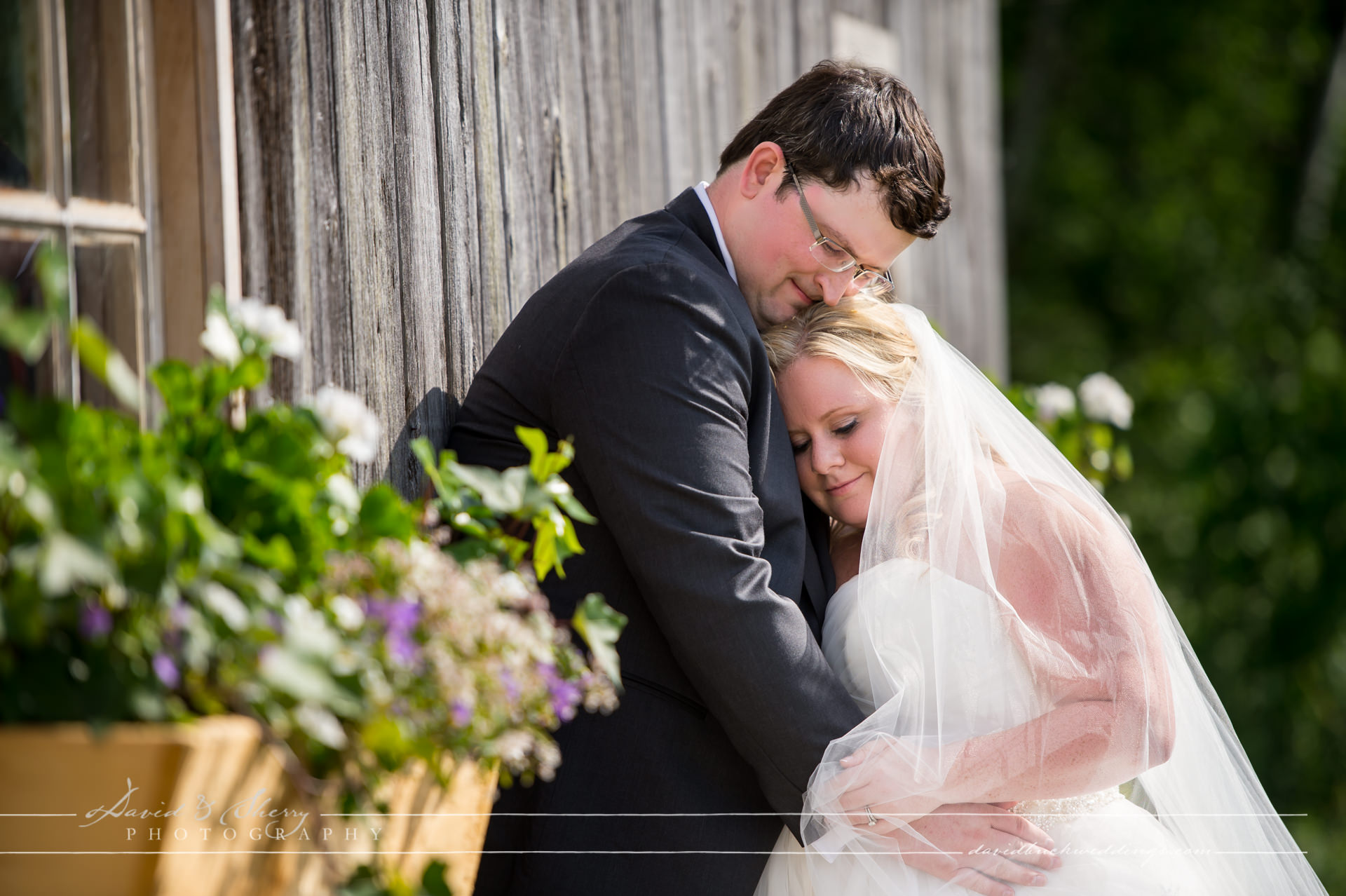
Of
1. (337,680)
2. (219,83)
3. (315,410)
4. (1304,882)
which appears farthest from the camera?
(1304,882)

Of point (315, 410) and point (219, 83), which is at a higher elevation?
point (219, 83)

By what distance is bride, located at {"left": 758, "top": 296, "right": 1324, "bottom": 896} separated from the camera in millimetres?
1864

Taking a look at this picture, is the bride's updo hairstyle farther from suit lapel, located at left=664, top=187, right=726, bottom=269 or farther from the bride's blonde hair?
suit lapel, located at left=664, top=187, right=726, bottom=269

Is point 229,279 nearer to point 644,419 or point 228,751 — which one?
point 644,419

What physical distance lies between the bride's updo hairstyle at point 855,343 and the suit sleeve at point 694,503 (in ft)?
1.24

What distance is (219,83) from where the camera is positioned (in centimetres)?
164

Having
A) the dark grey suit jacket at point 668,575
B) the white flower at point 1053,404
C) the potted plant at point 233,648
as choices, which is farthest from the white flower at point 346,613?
the white flower at point 1053,404

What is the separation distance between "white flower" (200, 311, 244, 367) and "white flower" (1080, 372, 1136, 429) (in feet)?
9.51

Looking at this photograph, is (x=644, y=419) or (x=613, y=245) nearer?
(x=644, y=419)

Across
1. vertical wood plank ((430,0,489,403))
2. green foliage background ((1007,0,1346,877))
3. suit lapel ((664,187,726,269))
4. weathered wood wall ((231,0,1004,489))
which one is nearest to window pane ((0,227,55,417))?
weathered wood wall ((231,0,1004,489))

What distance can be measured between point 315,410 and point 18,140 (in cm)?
66

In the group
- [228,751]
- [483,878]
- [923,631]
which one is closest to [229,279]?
[228,751]

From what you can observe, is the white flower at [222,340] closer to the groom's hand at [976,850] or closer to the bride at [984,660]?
the bride at [984,660]

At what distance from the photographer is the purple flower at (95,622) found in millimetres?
914
